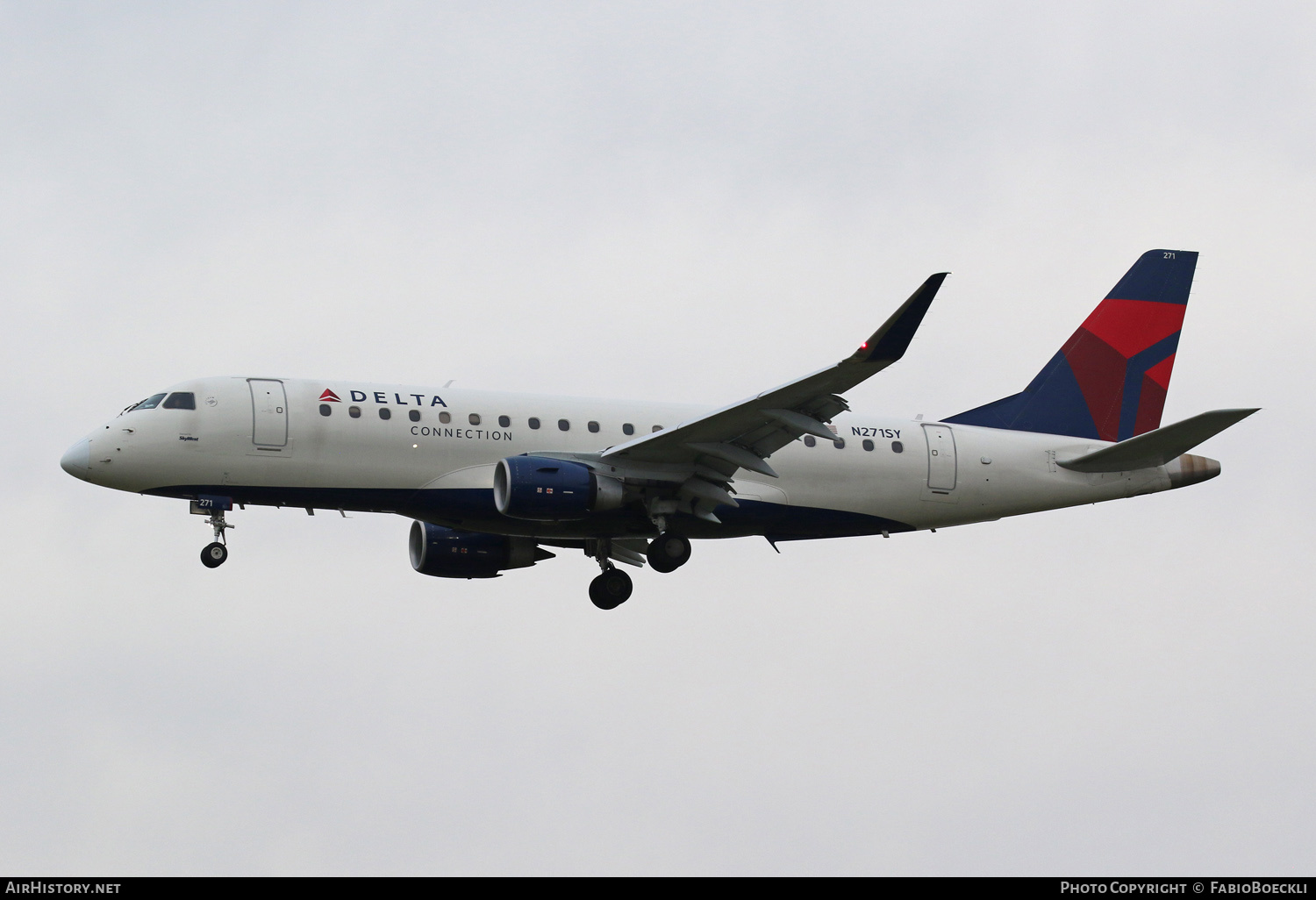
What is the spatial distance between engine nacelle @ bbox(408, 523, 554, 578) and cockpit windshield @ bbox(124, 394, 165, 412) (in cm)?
727

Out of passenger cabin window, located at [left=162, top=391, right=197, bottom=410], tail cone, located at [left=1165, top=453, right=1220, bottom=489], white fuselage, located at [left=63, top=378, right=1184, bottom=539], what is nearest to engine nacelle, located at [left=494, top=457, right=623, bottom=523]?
white fuselage, located at [left=63, top=378, right=1184, bottom=539]

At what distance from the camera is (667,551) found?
115 ft

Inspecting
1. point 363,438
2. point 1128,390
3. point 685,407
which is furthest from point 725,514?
point 1128,390

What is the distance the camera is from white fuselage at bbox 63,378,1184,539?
107ft

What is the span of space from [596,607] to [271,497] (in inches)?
329

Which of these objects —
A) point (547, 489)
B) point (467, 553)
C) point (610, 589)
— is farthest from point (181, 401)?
point (610, 589)

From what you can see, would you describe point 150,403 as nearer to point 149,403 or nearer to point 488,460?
point 149,403

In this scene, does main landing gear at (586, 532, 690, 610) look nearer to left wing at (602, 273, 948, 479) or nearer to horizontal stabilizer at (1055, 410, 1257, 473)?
left wing at (602, 273, 948, 479)

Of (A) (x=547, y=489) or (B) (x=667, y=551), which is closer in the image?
(A) (x=547, y=489)

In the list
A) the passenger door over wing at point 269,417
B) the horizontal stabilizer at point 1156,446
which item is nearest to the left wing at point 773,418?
the passenger door over wing at point 269,417

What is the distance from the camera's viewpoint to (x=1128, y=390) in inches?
1558

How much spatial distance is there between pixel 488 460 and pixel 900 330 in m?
9.59

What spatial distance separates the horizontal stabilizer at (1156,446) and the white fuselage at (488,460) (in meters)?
0.25

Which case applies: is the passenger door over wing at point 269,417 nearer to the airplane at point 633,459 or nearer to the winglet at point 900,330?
the airplane at point 633,459
